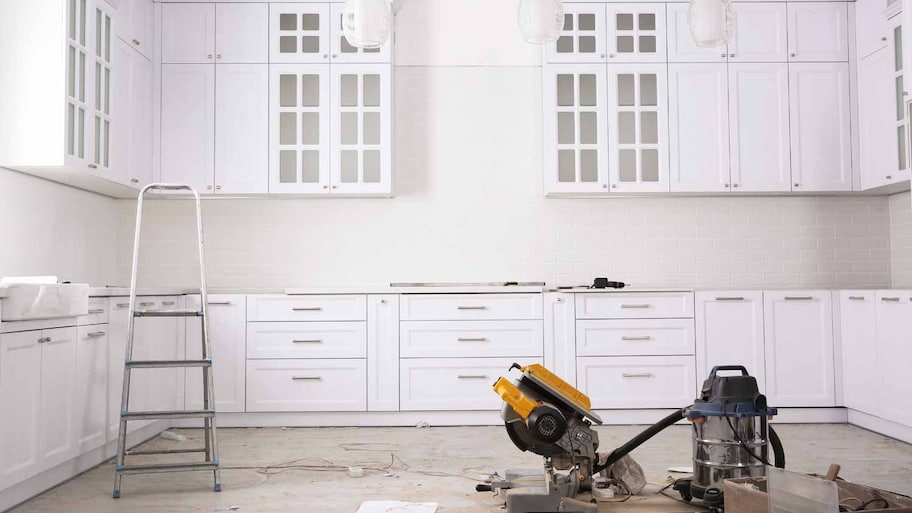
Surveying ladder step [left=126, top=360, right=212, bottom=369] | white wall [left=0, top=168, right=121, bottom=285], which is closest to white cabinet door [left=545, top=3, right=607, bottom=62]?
ladder step [left=126, top=360, right=212, bottom=369]

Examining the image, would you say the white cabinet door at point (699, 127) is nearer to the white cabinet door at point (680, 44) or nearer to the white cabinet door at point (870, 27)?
the white cabinet door at point (680, 44)

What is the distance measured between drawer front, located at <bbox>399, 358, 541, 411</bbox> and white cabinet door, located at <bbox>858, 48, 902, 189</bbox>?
266 centimetres

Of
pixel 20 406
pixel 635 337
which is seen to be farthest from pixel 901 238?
pixel 20 406

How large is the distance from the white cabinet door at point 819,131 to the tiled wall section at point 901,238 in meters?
0.47

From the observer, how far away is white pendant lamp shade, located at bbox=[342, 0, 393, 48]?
2.46m

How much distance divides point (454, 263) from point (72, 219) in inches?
99.6

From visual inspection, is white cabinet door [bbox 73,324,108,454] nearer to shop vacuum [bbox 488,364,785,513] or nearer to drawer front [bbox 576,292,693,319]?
shop vacuum [bbox 488,364,785,513]

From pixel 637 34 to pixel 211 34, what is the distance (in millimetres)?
2923

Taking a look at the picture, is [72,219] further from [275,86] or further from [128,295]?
[275,86]

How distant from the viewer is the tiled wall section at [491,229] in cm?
556

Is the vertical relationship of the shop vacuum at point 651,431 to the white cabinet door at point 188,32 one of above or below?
below

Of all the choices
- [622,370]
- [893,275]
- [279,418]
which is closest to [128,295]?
[279,418]

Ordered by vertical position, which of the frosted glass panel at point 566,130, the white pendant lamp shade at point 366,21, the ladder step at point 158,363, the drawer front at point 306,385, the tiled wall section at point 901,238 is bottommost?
the drawer front at point 306,385

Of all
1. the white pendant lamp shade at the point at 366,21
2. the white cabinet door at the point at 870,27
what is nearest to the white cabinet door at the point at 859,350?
the white cabinet door at the point at 870,27
